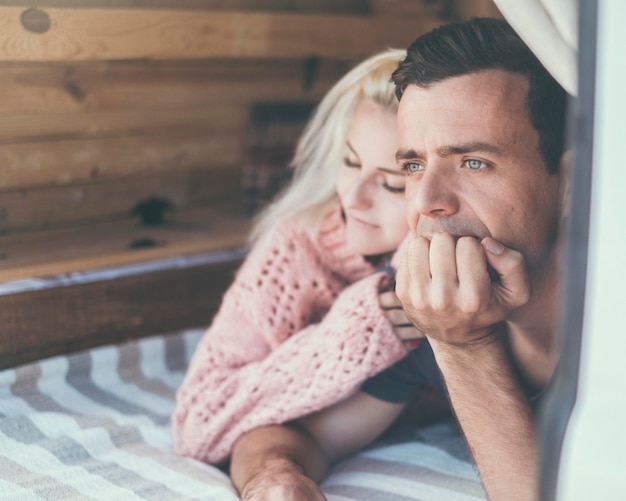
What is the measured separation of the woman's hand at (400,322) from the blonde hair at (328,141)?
1.09ft

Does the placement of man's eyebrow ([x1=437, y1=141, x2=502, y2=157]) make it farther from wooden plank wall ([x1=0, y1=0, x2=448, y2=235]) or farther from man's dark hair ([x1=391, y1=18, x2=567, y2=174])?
wooden plank wall ([x1=0, y1=0, x2=448, y2=235])

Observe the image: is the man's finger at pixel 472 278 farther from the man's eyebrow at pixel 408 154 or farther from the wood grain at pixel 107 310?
the wood grain at pixel 107 310

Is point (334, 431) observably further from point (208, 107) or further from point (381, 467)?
point (208, 107)

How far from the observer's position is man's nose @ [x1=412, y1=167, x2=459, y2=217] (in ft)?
4.05

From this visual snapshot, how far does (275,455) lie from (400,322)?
1.01ft

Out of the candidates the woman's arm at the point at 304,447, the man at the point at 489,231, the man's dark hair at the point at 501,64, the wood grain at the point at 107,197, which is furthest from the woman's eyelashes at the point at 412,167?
the wood grain at the point at 107,197

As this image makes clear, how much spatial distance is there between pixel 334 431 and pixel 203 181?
121cm

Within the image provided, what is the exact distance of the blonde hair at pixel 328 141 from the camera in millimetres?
1634

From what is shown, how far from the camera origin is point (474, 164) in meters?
1.24

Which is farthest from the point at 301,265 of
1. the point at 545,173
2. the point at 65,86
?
the point at 65,86

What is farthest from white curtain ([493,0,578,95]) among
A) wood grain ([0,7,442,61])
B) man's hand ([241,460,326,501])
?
wood grain ([0,7,442,61])

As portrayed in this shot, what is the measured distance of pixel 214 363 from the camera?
1734 mm

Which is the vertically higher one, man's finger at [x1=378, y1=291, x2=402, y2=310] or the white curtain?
the white curtain

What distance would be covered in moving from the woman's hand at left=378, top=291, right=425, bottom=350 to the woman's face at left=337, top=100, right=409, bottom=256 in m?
0.16
